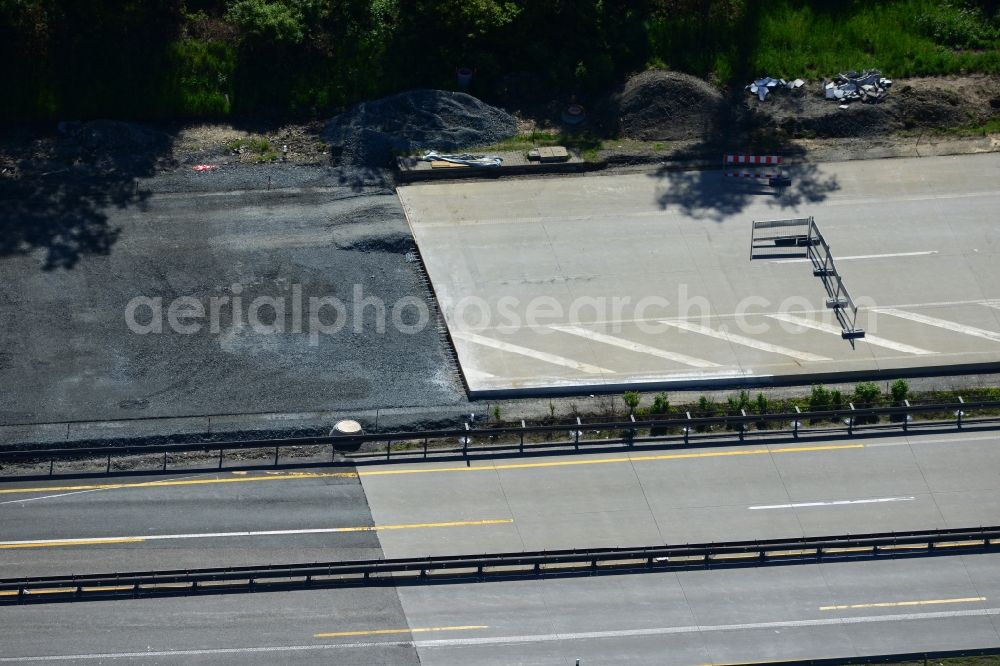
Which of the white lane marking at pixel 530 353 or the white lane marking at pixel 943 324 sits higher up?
the white lane marking at pixel 943 324

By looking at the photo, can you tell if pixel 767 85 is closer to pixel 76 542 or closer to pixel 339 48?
pixel 339 48

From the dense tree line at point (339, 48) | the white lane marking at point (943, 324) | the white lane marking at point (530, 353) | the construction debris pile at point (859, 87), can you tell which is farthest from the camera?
the construction debris pile at point (859, 87)

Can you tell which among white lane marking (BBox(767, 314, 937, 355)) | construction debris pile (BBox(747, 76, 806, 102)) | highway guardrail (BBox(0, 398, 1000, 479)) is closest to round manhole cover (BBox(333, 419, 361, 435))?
highway guardrail (BBox(0, 398, 1000, 479))

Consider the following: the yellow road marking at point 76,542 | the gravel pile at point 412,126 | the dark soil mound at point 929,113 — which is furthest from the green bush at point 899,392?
the yellow road marking at point 76,542

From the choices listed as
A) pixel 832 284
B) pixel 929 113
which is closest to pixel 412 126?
pixel 832 284

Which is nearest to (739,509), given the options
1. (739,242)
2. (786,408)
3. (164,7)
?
(786,408)

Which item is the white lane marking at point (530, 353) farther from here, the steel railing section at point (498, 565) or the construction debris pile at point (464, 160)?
the construction debris pile at point (464, 160)
